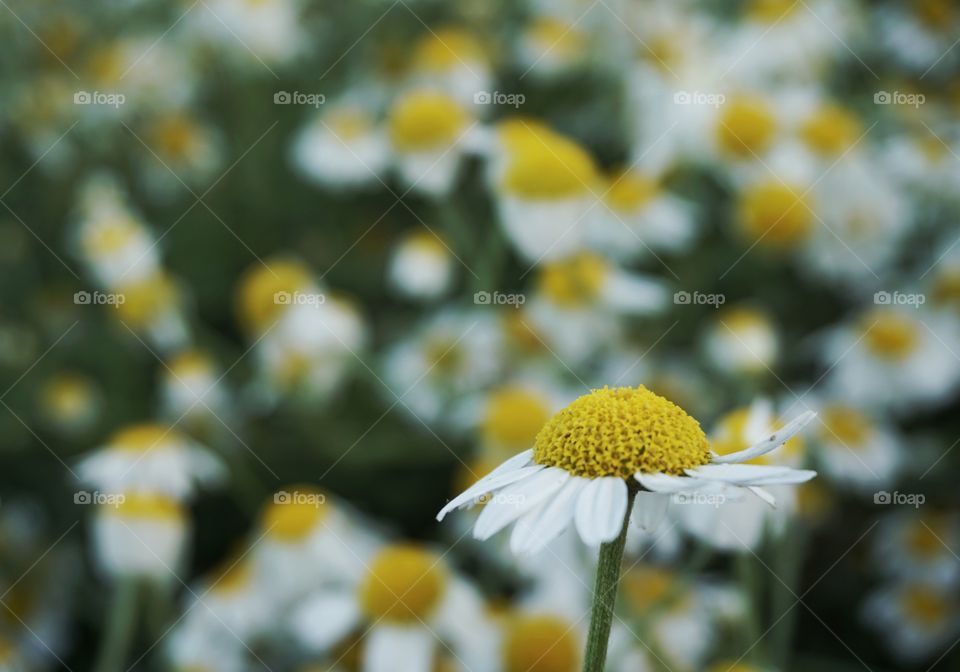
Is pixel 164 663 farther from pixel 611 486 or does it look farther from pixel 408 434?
pixel 611 486

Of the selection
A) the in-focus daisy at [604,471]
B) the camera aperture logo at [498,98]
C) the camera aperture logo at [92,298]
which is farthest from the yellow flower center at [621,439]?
the camera aperture logo at [92,298]

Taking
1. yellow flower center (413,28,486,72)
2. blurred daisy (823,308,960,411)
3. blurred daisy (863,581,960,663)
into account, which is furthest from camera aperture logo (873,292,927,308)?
yellow flower center (413,28,486,72)

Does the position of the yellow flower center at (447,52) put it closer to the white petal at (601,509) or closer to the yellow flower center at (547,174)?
the yellow flower center at (547,174)

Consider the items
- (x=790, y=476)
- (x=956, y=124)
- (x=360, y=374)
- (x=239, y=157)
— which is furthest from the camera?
(x=239, y=157)

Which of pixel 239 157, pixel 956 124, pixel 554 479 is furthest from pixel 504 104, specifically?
pixel 554 479

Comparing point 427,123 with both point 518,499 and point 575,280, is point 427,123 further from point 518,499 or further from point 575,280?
point 518,499

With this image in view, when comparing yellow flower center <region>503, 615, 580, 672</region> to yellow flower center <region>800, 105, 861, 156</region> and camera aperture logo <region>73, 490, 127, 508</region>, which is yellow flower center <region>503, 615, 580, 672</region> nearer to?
camera aperture logo <region>73, 490, 127, 508</region>
